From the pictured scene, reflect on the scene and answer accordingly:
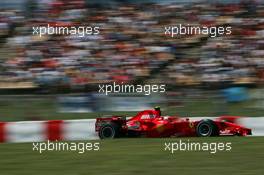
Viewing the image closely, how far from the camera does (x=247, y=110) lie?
8648mm

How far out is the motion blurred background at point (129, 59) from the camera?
8672 millimetres

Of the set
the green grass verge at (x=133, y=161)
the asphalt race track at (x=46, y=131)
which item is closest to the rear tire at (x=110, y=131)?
the asphalt race track at (x=46, y=131)

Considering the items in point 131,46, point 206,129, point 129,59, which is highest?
point 131,46

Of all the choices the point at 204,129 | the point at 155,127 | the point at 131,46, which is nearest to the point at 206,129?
the point at 204,129

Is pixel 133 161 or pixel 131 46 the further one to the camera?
pixel 131 46

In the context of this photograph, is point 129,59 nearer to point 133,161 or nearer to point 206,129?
point 206,129

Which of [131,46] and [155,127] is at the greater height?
[131,46]

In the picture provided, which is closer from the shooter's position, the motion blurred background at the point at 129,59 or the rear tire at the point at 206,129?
the rear tire at the point at 206,129

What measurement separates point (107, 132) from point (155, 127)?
0.74m

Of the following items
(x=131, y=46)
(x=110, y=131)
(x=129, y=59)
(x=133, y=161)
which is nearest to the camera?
(x=133, y=161)

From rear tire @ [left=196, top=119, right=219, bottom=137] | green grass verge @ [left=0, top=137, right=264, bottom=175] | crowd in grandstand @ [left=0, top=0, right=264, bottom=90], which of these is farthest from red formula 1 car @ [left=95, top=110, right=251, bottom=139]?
crowd in grandstand @ [left=0, top=0, right=264, bottom=90]

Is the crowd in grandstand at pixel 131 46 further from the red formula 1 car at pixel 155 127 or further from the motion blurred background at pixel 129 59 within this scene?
the red formula 1 car at pixel 155 127

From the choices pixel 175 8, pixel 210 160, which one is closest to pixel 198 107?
pixel 210 160

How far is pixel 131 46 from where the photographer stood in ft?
34.7
